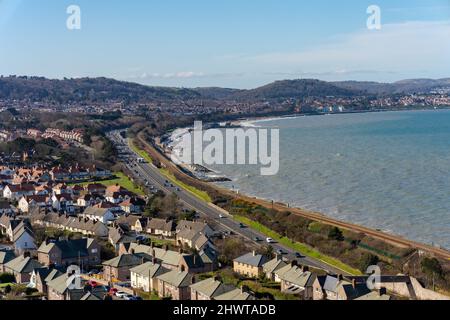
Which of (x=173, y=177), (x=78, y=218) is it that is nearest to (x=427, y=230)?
(x=78, y=218)

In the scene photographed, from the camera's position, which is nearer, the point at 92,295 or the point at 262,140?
the point at 92,295

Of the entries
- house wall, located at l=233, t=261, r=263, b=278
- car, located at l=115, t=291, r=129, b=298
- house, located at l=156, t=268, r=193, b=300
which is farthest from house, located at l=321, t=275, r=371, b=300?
car, located at l=115, t=291, r=129, b=298

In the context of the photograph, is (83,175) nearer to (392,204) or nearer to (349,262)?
(392,204)

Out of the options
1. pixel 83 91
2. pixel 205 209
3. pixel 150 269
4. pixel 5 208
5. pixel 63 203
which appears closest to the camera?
pixel 150 269

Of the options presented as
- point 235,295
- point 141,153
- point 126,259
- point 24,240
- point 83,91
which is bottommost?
point 141,153

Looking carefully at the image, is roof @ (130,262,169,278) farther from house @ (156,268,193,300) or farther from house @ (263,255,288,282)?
house @ (263,255,288,282)

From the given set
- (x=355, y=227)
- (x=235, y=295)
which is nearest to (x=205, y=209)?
(x=355, y=227)

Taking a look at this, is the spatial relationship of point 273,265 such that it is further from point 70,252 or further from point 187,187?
point 187,187
